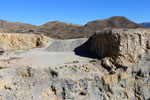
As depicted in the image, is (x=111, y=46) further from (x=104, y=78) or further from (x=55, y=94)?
(x=55, y=94)

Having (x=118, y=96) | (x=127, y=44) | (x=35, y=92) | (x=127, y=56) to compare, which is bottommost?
(x=118, y=96)

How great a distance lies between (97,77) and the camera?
50.3 ft

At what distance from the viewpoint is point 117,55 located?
17.2 metres

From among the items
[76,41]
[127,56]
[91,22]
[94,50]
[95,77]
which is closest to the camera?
[95,77]

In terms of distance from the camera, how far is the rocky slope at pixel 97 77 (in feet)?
44.4

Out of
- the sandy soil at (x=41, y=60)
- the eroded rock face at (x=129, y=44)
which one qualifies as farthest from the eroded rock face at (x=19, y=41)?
the eroded rock face at (x=129, y=44)

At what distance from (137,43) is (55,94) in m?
9.35

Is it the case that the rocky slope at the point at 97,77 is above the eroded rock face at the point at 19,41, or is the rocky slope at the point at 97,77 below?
below

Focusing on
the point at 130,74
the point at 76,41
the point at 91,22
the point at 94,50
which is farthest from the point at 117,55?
the point at 91,22

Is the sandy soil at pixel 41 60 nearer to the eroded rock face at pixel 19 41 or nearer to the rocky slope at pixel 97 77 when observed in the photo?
the rocky slope at pixel 97 77

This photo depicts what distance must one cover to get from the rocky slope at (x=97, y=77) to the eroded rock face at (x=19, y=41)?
55.6 ft

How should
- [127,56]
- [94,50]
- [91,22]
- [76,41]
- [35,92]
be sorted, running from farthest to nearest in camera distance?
1. [91,22]
2. [76,41]
3. [94,50]
4. [127,56]
5. [35,92]

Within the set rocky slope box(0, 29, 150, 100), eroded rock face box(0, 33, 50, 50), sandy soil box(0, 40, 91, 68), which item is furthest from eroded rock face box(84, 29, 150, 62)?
eroded rock face box(0, 33, 50, 50)

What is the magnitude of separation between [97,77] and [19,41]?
22058 mm
